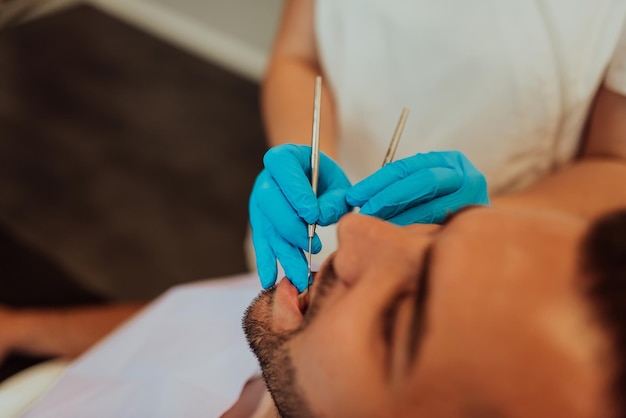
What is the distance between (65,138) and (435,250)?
5.35 feet

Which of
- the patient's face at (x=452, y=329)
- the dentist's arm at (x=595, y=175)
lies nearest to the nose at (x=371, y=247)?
the patient's face at (x=452, y=329)

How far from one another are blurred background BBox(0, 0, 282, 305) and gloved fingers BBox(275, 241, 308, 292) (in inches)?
37.5

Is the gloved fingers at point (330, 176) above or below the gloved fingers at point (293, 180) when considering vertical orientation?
below

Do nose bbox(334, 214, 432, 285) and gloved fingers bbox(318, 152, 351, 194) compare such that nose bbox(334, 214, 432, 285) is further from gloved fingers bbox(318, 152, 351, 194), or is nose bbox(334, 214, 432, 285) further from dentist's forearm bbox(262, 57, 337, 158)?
dentist's forearm bbox(262, 57, 337, 158)

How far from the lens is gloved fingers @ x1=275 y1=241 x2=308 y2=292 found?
0.71m

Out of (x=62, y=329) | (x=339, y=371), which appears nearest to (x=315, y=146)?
(x=339, y=371)

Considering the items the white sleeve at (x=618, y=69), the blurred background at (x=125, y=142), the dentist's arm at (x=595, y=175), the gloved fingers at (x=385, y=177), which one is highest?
the white sleeve at (x=618, y=69)

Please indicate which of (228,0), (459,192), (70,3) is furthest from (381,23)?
(70,3)

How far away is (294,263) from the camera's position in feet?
2.40

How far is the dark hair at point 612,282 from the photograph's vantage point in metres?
0.46

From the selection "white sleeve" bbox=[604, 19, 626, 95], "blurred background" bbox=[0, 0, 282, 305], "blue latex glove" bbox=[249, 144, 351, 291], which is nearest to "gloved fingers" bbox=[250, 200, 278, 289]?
"blue latex glove" bbox=[249, 144, 351, 291]

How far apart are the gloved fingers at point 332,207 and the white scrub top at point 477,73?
0.66ft

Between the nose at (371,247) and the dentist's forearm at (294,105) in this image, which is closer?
the nose at (371,247)

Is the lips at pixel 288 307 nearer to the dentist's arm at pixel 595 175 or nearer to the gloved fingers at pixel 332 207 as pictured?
the gloved fingers at pixel 332 207
